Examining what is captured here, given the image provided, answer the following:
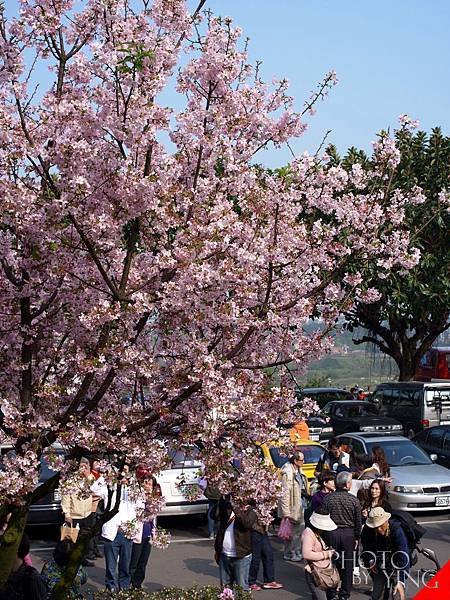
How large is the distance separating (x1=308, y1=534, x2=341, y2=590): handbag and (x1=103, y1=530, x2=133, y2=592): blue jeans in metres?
3.03

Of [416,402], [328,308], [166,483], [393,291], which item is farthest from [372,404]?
[328,308]

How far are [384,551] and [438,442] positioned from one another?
11605 mm

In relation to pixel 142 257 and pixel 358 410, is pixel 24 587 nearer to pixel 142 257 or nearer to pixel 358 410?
pixel 142 257

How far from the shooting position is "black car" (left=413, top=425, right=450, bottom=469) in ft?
71.4

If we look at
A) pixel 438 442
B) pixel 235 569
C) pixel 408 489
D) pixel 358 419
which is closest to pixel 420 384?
pixel 358 419

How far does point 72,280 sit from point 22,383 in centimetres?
97

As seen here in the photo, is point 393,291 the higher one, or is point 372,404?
point 393,291

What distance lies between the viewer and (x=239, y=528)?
38.2 ft

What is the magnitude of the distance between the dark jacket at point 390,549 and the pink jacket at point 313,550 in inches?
32.0

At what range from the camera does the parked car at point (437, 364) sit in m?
42.7

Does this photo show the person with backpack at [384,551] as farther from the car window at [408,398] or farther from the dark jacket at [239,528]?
the car window at [408,398]

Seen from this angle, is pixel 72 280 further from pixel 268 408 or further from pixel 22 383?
pixel 268 408

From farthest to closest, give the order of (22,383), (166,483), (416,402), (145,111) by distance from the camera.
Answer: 1. (416,402)
2. (166,483)
3. (22,383)
4. (145,111)

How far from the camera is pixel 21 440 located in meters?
7.57
